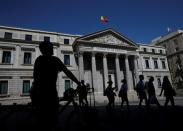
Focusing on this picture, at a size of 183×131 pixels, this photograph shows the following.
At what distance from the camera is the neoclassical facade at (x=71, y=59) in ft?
76.9

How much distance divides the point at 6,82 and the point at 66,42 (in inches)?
483

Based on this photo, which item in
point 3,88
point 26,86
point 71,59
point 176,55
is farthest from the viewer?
point 176,55

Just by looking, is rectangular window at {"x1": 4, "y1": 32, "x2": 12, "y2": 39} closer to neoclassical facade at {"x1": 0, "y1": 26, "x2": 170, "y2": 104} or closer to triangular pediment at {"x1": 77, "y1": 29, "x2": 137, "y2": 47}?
neoclassical facade at {"x1": 0, "y1": 26, "x2": 170, "y2": 104}

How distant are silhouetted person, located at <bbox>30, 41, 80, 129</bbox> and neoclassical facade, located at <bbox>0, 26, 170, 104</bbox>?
21.3 metres

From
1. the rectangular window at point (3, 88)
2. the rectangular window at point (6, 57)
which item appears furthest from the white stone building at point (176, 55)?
the rectangular window at point (6, 57)

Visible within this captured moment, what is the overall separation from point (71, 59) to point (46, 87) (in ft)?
84.3

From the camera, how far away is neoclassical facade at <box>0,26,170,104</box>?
923 inches

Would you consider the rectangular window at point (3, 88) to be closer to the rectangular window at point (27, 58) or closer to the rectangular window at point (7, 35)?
the rectangular window at point (27, 58)

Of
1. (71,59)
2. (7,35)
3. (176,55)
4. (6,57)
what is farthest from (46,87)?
(176,55)

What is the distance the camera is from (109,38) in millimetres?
30266

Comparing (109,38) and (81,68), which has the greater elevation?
(109,38)

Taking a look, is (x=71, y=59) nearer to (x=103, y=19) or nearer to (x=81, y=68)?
(x=81, y=68)

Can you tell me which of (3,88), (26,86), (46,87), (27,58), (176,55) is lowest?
(3,88)

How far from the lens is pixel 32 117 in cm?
301
